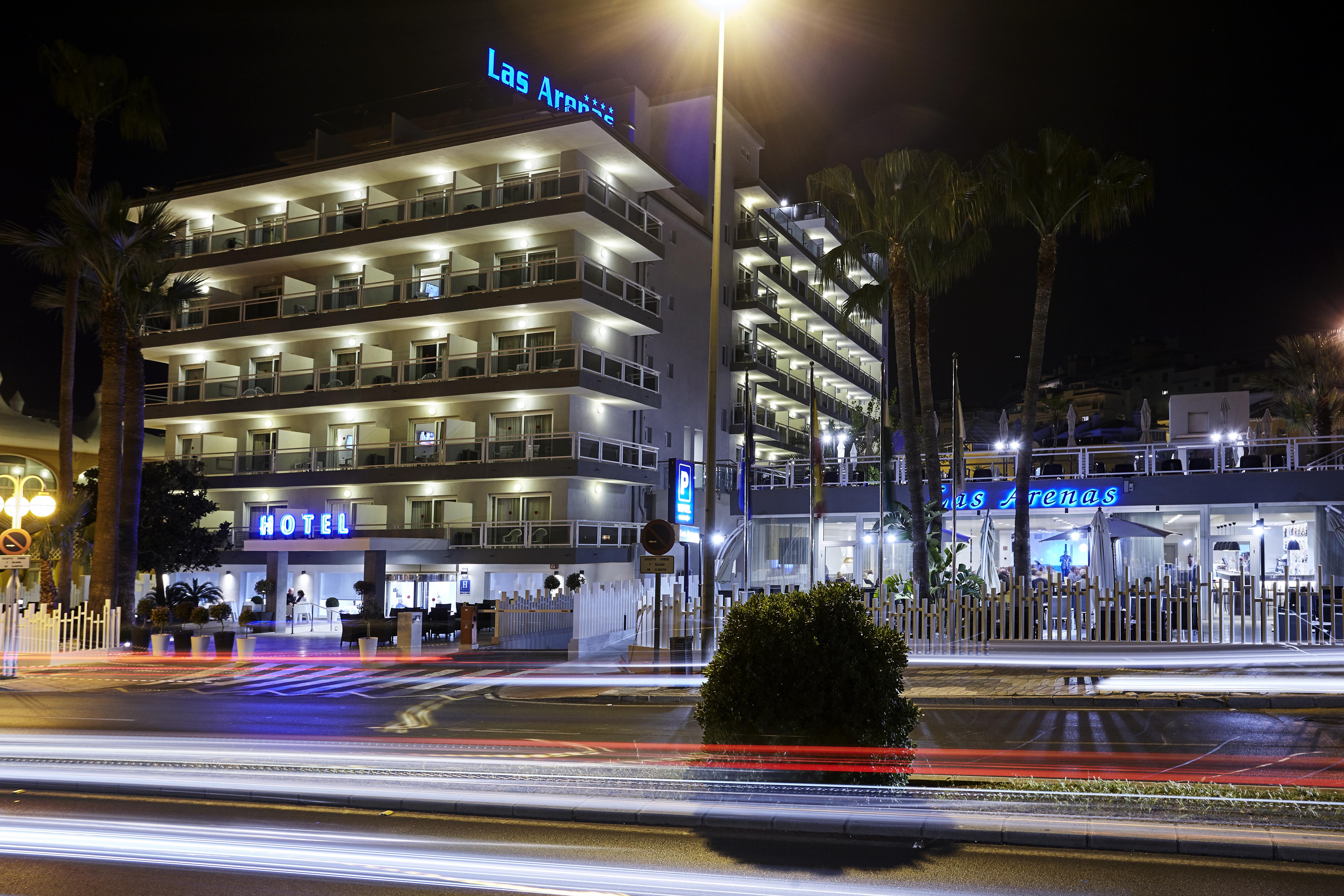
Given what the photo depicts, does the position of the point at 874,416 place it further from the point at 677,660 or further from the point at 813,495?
the point at 677,660

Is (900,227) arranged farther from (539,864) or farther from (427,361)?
(539,864)

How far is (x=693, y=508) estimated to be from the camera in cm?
2889

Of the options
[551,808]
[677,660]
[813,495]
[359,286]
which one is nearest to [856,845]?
[551,808]

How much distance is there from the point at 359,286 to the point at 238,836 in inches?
1480

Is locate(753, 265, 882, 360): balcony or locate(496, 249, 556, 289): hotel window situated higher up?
locate(753, 265, 882, 360): balcony

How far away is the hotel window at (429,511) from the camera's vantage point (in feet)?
135

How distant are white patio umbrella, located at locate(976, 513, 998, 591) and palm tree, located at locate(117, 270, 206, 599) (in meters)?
24.5

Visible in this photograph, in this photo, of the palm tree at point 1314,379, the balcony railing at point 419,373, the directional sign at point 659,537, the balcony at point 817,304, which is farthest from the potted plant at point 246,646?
the palm tree at point 1314,379

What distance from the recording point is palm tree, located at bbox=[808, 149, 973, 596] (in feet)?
88.6

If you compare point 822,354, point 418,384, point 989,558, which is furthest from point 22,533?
point 822,354

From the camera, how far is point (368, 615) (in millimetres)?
31531

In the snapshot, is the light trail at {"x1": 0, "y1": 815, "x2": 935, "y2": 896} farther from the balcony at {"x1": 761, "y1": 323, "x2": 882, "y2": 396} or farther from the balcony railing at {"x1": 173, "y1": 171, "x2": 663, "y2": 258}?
the balcony at {"x1": 761, "y1": 323, "x2": 882, "y2": 396}

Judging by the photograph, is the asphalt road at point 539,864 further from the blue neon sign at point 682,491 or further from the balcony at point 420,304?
the balcony at point 420,304

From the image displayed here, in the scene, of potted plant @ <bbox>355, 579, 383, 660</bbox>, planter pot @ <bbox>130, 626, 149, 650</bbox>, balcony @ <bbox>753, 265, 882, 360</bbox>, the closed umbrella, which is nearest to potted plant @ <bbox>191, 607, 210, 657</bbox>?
planter pot @ <bbox>130, 626, 149, 650</bbox>
